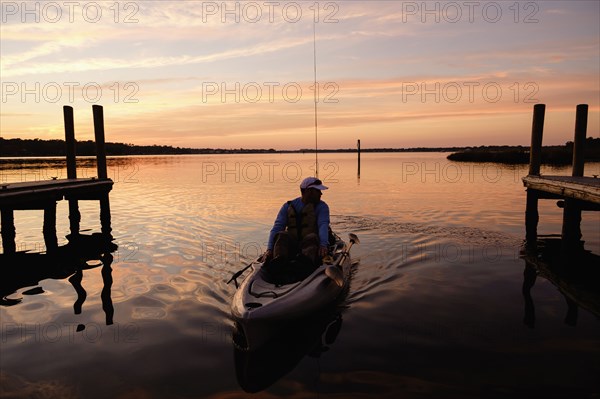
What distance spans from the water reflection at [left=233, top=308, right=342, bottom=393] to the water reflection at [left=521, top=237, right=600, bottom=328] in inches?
145

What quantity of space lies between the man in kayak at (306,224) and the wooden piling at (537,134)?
36.5 ft

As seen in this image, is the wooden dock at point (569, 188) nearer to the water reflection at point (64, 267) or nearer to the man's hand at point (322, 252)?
the man's hand at point (322, 252)

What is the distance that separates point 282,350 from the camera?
262 inches

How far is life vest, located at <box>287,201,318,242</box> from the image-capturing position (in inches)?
344

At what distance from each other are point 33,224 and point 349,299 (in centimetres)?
1694

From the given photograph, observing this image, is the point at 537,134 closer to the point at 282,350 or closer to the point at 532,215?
the point at 532,215

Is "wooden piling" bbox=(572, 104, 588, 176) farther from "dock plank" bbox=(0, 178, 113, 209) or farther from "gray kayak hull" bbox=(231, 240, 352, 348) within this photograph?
"dock plank" bbox=(0, 178, 113, 209)

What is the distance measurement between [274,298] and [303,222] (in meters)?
2.32

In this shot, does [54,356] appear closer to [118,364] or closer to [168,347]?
[118,364]

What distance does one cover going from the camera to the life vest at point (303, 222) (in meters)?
8.74

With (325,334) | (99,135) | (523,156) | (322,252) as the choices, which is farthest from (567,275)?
(523,156)


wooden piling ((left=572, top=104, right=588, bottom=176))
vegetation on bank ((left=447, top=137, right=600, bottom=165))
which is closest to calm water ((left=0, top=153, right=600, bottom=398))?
wooden piling ((left=572, top=104, right=588, bottom=176))

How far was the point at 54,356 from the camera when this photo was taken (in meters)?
6.43

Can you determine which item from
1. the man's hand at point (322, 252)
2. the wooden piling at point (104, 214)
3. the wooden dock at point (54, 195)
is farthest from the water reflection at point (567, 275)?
the wooden piling at point (104, 214)
